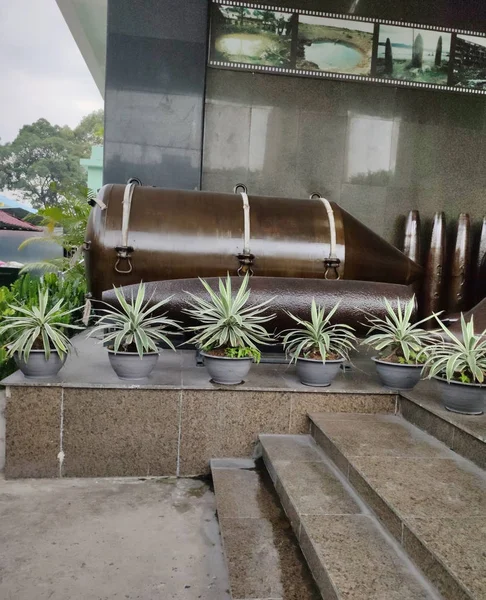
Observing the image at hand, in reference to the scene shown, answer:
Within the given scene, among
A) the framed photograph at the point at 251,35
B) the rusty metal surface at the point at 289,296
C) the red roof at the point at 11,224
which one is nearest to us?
the rusty metal surface at the point at 289,296

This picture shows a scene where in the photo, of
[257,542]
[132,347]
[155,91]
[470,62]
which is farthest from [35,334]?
[470,62]

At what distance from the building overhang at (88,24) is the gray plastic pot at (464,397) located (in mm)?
A: 9065

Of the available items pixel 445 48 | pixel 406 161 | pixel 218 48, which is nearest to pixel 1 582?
pixel 218 48

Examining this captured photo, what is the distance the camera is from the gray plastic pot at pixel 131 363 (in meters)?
3.09

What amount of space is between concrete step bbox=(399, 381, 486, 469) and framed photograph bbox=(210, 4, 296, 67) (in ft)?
17.0

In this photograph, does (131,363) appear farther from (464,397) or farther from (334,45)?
(334,45)

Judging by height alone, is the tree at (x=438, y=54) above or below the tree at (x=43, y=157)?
below

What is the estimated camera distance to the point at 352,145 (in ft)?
22.6

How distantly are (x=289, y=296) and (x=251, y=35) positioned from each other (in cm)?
460

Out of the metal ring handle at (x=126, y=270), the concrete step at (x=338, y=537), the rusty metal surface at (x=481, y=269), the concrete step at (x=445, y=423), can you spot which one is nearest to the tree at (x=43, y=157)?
the rusty metal surface at (x=481, y=269)

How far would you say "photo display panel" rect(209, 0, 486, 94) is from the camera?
21.2 feet

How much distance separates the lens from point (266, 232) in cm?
411

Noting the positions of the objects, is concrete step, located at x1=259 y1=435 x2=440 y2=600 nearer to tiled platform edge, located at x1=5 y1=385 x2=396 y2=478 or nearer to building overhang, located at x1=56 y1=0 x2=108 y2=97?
tiled platform edge, located at x1=5 y1=385 x2=396 y2=478

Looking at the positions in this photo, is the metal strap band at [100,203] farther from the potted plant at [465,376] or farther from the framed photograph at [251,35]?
the framed photograph at [251,35]
